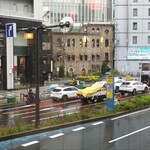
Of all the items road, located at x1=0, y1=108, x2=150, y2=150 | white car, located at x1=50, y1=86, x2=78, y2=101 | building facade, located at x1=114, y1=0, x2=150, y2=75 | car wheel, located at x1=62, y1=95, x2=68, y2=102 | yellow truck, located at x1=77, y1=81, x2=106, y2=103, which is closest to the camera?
road, located at x1=0, y1=108, x2=150, y2=150

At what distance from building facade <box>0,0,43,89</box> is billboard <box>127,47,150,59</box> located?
2925cm

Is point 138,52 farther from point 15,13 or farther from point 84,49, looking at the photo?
→ point 15,13

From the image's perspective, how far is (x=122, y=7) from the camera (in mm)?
79000

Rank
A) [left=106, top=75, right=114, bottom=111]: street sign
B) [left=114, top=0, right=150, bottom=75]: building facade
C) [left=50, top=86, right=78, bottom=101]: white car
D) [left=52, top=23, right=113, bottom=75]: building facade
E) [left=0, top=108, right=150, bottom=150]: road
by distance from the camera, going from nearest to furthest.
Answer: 1. [left=0, top=108, right=150, bottom=150]: road
2. [left=106, top=75, right=114, bottom=111]: street sign
3. [left=50, top=86, right=78, bottom=101]: white car
4. [left=114, top=0, right=150, bottom=75]: building facade
5. [left=52, top=23, right=113, bottom=75]: building facade

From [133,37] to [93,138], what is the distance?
61792 mm

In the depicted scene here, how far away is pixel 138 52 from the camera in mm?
77688

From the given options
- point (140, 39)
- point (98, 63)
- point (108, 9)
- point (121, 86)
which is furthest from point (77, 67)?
point (121, 86)

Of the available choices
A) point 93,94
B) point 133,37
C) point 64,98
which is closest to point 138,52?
point 133,37

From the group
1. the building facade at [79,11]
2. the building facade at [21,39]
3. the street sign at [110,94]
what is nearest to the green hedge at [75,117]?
the street sign at [110,94]

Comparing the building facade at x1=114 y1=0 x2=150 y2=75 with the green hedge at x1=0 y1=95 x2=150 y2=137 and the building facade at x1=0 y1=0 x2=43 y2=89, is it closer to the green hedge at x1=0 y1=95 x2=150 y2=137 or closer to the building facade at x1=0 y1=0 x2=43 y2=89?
the building facade at x1=0 y1=0 x2=43 y2=89

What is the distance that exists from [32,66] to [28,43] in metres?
3.49

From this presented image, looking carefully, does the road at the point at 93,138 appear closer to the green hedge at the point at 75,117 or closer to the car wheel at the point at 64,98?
the green hedge at the point at 75,117

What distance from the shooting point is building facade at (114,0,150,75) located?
255 feet

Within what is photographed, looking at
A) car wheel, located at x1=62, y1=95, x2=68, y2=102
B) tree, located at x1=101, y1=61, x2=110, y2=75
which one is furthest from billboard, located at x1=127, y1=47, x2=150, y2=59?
car wheel, located at x1=62, y1=95, x2=68, y2=102
